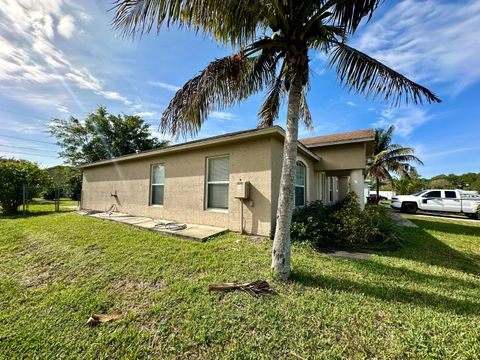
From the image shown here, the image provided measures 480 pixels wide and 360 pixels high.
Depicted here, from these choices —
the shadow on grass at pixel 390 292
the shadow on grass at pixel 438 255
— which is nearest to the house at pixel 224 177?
the shadow on grass at pixel 390 292

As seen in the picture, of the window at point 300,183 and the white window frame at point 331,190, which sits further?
the white window frame at point 331,190

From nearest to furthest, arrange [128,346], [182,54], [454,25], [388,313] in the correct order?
[128,346]
[388,313]
[454,25]
[182,54]

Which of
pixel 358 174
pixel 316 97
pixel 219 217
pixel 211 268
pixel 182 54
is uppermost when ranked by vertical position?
pixel 182 54

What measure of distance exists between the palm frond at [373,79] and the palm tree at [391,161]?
1509 centimetres

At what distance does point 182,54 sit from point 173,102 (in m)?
2.26

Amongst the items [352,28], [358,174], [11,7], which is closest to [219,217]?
[352,28]

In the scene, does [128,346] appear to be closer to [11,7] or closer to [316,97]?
[316,97]

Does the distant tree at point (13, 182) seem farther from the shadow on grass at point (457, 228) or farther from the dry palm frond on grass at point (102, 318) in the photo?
the shadow on grass at point (457, 228)

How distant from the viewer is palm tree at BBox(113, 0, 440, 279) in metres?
3.08

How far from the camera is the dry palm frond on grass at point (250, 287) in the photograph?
2.82m

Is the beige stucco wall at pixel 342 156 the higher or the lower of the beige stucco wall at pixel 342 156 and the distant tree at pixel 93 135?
the lower

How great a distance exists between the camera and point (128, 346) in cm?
198

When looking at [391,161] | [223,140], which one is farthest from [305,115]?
[391,161]

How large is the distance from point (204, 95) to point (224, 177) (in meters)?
3.08
